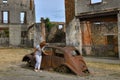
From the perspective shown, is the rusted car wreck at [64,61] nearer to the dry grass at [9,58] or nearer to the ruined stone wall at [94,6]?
the dry grass at [9,58]

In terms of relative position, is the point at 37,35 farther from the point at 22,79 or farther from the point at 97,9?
the point at 22,79

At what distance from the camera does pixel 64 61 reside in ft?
63.1

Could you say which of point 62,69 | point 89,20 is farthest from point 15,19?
point 62,69

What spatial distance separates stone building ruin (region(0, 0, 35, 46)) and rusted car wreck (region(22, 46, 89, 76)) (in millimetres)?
43757

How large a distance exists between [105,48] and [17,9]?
110 ft

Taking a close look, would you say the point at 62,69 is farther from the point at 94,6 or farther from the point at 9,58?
the point at 94,6

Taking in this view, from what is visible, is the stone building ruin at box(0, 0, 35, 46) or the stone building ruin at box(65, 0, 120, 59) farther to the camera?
the stone building ruin at box(0, 0, 35, 46)

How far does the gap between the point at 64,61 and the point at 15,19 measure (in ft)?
156

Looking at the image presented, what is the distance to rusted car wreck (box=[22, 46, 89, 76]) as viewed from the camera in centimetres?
1896

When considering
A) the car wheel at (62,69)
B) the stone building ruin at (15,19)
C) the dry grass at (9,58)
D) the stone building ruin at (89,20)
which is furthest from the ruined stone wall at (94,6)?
the stone building ruin at (15,19)

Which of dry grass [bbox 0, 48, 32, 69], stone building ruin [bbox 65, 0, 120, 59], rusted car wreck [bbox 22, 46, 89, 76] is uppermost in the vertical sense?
stone building ruin [bbox 65, 0, 120, 59]

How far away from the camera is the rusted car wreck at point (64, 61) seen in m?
19.0

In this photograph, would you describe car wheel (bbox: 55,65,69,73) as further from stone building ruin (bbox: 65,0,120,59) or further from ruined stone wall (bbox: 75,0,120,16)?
ruined stone wall (bbox: 75,0,120,16)

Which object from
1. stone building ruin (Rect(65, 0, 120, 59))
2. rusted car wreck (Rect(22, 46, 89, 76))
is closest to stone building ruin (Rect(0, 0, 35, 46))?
stone building ruin (Rect(65, 0, 120, 59))
